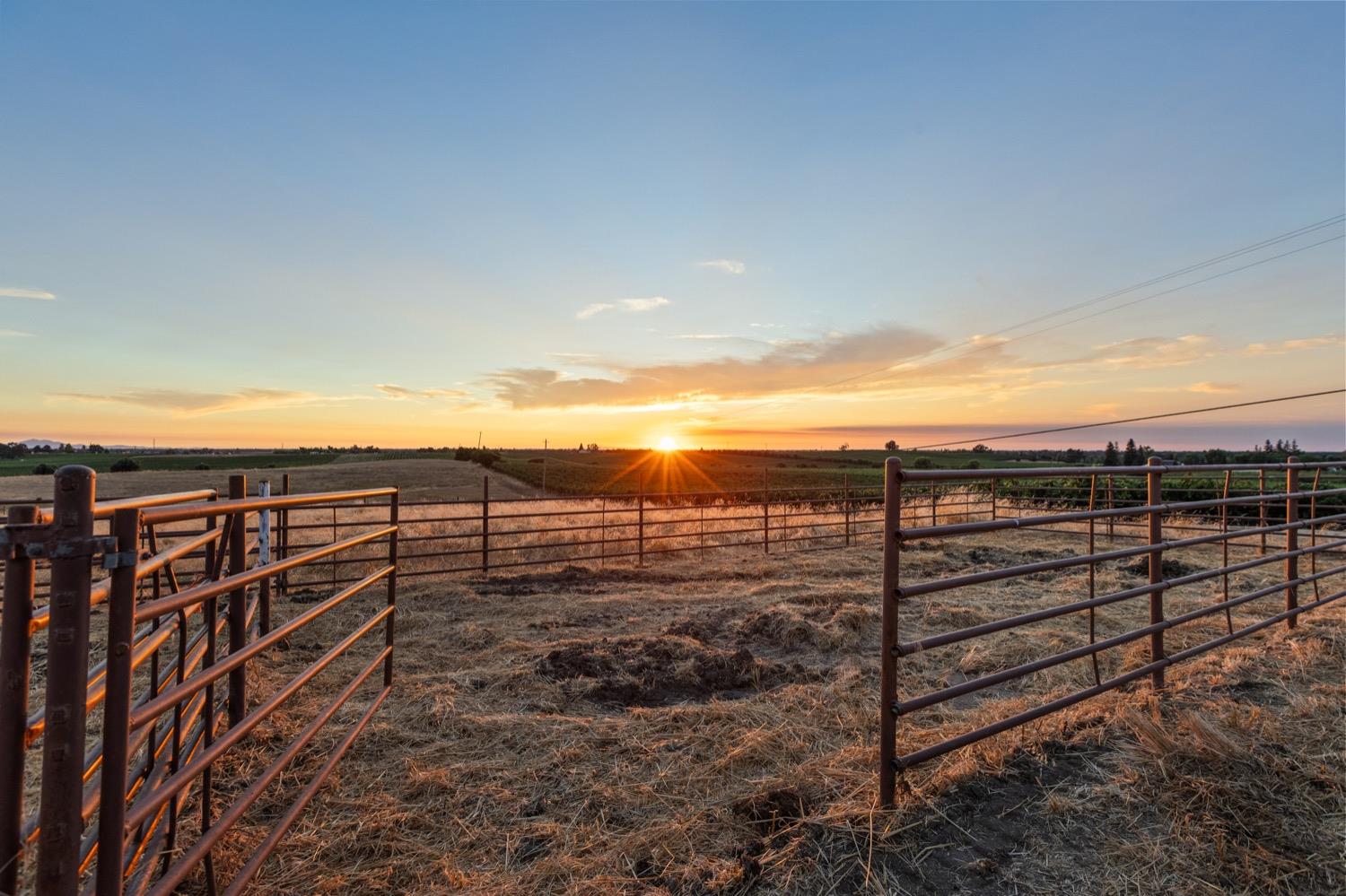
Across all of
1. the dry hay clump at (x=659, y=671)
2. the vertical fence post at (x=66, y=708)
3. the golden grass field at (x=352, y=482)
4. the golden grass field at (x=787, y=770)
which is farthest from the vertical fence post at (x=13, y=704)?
the golden grass field at (x=352, y=482)

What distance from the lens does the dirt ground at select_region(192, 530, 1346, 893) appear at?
2.30 metres

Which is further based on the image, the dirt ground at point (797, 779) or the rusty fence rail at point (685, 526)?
the rusty fence rail at point (685, 526)

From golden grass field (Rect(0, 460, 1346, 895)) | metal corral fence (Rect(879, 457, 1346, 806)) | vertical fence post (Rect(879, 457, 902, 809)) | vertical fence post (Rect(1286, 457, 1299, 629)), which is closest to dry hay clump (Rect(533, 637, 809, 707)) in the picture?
golden grass field (Rect(0, 460, 1346, 895))

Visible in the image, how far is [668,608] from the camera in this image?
6.88m

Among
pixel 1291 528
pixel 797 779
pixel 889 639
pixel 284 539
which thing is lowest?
pixel 797 779

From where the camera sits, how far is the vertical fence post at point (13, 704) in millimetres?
1348

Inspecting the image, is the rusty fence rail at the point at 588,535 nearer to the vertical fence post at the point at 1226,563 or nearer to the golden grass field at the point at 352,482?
the vertical fence post at the point at 1226,563

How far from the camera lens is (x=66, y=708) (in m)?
1.40

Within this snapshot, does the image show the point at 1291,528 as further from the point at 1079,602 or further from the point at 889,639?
the point at 889,639

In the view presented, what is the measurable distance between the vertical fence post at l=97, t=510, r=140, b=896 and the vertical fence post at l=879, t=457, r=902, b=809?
239cm

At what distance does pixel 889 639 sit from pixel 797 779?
0.86 meters

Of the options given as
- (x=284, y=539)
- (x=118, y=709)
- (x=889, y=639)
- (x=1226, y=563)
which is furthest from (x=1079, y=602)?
(x=284, y=539)

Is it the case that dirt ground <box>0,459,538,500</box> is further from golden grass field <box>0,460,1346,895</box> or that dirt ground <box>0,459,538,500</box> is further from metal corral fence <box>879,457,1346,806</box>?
metal corral fence <box>879,457,1346,806</box>

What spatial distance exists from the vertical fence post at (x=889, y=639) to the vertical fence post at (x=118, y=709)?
2389 mm
